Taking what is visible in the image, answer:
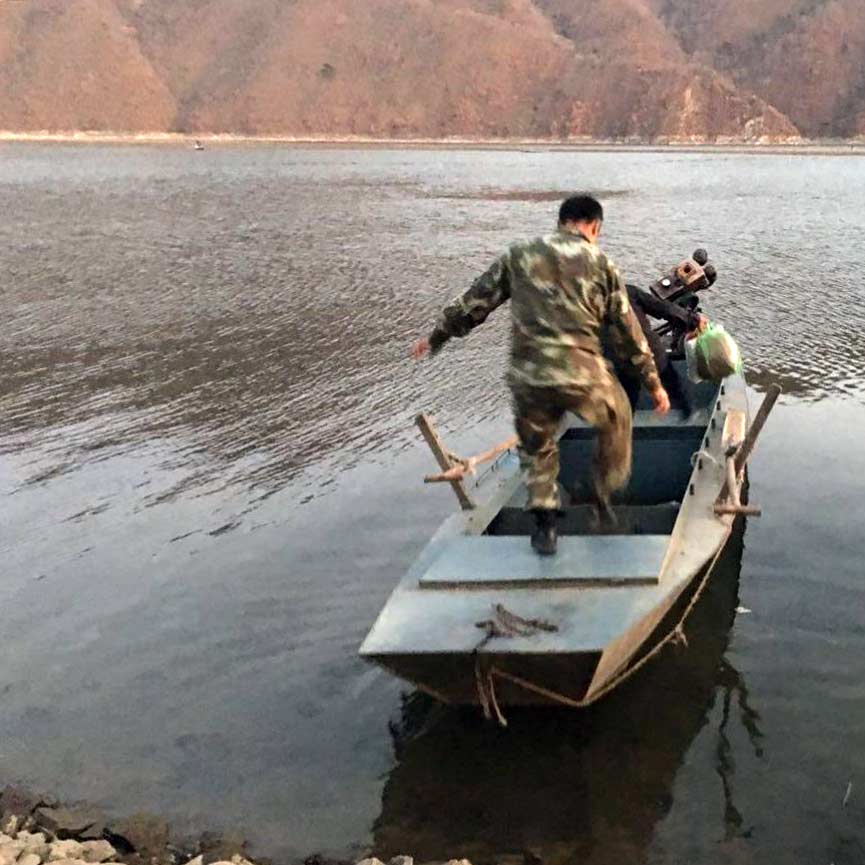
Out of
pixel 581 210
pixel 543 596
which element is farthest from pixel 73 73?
pixel 543 596

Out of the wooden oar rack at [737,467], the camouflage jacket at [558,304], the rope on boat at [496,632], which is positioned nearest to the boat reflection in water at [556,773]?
the rope on boat at [496,632]

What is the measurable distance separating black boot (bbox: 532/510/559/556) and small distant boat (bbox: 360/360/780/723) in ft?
0.18

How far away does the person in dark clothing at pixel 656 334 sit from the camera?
27.3 ft

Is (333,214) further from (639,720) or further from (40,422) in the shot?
(639,720)

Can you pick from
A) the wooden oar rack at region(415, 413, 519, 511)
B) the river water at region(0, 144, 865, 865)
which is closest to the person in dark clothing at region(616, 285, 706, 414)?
the river water at region(0, 144, 865, 865)

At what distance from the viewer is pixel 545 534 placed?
5.49 meters

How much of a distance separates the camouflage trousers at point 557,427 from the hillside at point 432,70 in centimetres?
11998

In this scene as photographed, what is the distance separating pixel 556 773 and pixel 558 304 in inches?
90.0

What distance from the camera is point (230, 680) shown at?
6215mm

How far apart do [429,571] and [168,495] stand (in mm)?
4310

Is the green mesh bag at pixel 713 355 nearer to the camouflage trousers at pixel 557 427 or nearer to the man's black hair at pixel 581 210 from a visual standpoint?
the camouflage trousers at pixel 557 427

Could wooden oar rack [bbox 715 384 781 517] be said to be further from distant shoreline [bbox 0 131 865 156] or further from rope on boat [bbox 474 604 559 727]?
distant shoreline [bbox 0 131 865 156]

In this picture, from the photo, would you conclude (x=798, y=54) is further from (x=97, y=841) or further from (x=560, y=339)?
(x=97, y=841)

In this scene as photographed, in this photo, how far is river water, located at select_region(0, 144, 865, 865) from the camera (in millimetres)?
5070
